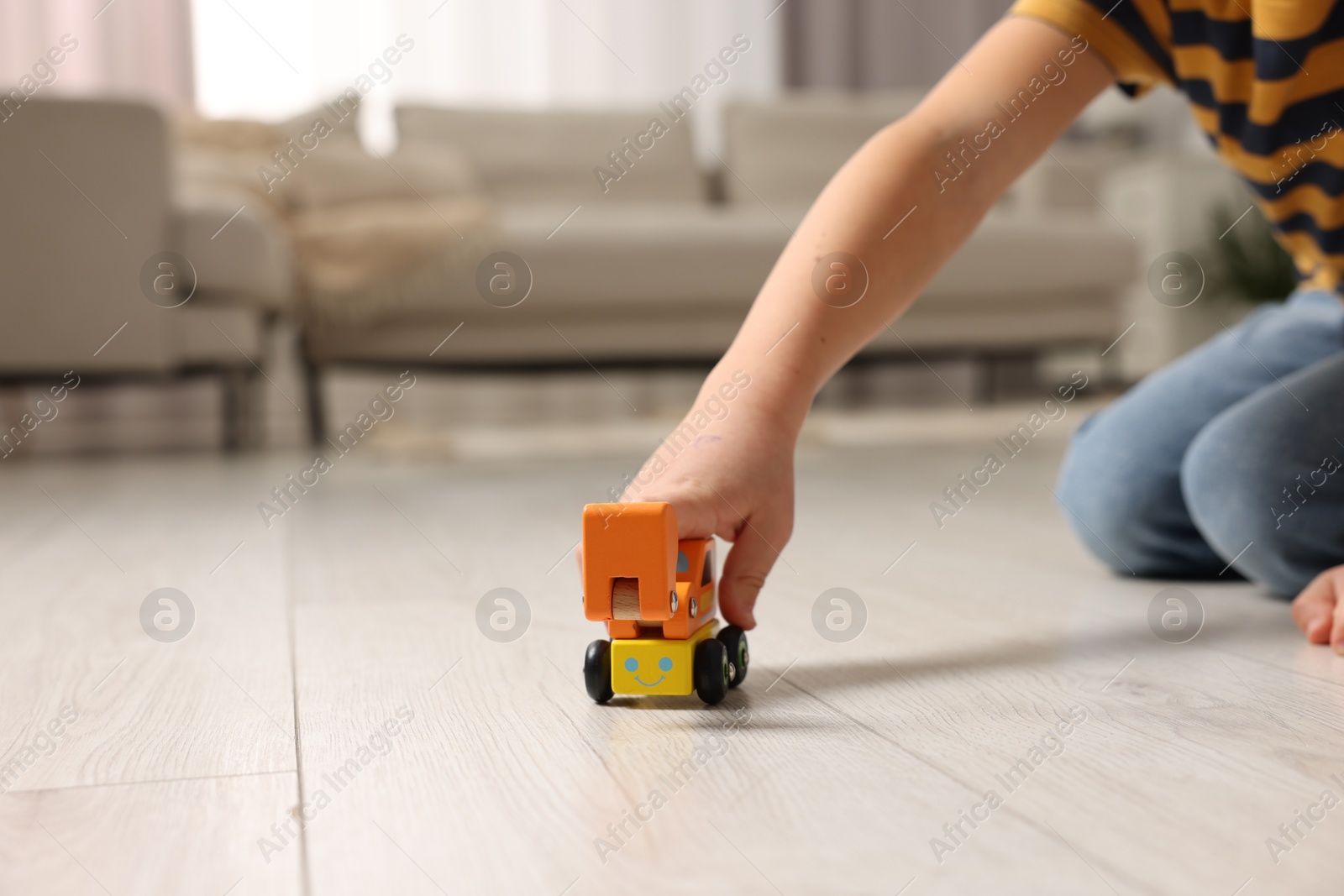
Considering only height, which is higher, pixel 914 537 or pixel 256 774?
pixel 914 537

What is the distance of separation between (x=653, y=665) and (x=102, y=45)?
381cm

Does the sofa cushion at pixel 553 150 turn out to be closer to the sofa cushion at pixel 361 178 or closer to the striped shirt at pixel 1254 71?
the sofa cushion at pixel 361 178

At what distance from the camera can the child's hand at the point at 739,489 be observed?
578 mm

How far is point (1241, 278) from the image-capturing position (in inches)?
140

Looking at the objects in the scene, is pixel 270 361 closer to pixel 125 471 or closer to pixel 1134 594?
pixel 125 471

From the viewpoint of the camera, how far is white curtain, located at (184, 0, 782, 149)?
3.75 meters

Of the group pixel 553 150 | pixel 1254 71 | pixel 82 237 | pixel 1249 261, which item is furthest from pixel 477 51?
pixel 1254 71

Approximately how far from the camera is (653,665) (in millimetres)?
569

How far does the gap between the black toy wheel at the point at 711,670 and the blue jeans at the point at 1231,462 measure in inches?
17.4

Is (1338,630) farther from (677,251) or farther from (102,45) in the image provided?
(102,45)

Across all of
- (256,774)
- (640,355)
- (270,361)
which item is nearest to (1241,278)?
(640,355)

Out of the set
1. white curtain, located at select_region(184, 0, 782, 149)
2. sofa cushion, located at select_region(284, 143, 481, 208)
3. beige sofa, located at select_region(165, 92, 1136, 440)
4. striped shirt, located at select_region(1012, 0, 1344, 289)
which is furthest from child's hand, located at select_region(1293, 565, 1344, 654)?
white curtain, located at select_region(184, 0, 782, 149)

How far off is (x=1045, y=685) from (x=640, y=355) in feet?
7.26

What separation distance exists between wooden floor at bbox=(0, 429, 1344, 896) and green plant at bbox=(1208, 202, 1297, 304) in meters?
2.89
